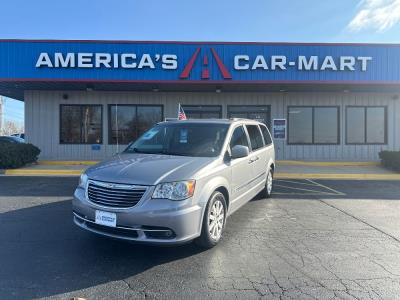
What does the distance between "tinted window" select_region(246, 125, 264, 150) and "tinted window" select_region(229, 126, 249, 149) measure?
341 mm

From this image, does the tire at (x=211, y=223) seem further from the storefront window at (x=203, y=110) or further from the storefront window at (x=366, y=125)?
the storefront window at (x=366, y=125)

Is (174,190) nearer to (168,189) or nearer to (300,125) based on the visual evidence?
(168,189)

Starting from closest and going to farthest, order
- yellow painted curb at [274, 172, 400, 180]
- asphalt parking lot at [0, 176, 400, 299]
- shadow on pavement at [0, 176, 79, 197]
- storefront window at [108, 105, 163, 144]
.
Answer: asphalt parking lot at [0, 176, 400, 299], shadow on pavement at [0, 176, 79, 197], yellow painted curb at [274, 172, 400, 180], storefront window at [108, 105, 163, 144]

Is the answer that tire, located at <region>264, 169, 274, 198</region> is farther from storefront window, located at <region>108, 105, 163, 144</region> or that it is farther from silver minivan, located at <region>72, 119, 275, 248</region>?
storefront window, located at <region>108, 105, 163, 144</region>

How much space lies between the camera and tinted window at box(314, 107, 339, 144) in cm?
1714

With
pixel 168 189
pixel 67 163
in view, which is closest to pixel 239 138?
pixel 168 189

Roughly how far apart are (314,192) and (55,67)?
37.1 ft

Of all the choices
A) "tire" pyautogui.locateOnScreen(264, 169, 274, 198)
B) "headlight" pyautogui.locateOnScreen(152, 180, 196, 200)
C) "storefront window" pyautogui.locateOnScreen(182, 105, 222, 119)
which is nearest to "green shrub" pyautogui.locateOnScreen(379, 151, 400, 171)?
"storefront window" pyautogui.locateOnScreen(182, 105, 222, 119)

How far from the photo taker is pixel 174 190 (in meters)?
A: 4.38

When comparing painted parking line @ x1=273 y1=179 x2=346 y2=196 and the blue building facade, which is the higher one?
the blue building facade

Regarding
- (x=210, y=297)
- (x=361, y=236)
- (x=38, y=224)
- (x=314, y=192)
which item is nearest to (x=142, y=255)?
(x=210, y=297)

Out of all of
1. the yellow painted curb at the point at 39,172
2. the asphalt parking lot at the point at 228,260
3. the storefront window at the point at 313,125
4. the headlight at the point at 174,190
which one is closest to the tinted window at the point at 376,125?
the storefront window at the point at 313,125

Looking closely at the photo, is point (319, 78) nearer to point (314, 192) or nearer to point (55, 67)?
point (314, 192)

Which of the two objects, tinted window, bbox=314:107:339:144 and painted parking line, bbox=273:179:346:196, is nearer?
painted parking line, bbox=273:179:346:196
